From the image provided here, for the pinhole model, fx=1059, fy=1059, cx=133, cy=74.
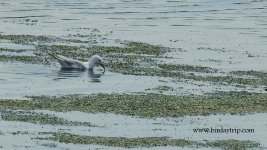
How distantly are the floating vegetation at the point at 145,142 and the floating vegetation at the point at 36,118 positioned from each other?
1.34 meters

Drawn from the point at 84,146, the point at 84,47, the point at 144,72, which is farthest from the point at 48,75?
the point at 84,146

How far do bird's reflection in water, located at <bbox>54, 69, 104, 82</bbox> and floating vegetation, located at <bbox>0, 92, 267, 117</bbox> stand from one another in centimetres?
420

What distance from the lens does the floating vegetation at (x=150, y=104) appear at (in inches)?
1085

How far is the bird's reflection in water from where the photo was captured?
3406 centimetres

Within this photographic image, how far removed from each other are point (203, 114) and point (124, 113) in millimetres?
2050

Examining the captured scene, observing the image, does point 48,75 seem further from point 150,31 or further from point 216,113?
point 150,31

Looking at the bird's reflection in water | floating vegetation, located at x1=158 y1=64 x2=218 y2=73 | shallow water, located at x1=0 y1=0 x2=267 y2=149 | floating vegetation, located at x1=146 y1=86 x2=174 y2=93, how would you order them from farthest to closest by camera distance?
floating vegetation, located at x1=158 y1=64 x2=218 y2=73
the bird's reflection in water
floating vegetation, located at x1=146 y1=86 x2=174 y2=93
shallow water, located at x1=0 y1=0 x2=267 y2=149

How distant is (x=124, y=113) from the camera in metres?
27.2

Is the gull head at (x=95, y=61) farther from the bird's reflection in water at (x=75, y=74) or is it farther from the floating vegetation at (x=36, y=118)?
the floating vegetation at (x=36, y=118)

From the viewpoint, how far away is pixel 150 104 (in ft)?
93.0

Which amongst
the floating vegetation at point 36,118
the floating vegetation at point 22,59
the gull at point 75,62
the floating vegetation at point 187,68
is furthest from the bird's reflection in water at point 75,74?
the floating vegetation at point 36,118

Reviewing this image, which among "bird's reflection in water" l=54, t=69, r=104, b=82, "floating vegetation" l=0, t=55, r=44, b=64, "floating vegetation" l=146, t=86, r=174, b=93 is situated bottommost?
"bird's reflection in water" l=54, t=69, r=104, b=82

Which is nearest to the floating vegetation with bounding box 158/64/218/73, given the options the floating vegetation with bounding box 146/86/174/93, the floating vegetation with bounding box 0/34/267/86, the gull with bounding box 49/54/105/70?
the floating vegetation with bounding box 0/34/267/86

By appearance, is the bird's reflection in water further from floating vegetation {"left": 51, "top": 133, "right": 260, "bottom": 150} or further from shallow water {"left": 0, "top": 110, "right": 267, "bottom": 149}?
floating vegetation {"left": 51, "top": 133, "right": 260, "bottom": 150}
